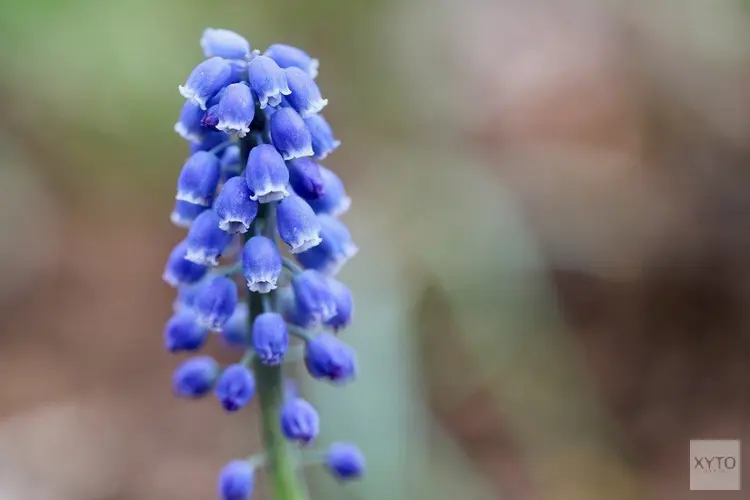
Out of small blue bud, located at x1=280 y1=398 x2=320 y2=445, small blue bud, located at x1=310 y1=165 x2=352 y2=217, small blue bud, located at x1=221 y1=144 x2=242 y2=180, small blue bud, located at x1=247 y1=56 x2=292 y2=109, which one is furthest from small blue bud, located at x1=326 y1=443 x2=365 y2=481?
small blue bud, located at x1=247 y1=56 x2=292 y2=109

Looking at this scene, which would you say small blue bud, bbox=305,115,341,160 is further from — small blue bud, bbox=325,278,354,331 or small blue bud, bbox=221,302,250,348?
small blue bud, bbox=221,302,250,348

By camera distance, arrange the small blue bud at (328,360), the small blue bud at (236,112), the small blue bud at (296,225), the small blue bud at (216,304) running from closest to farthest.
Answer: the small blue bud at (236,112) → the small blue bud at (296,225) → the small blue bud at (216,304) → the small blue bud at (328,360)

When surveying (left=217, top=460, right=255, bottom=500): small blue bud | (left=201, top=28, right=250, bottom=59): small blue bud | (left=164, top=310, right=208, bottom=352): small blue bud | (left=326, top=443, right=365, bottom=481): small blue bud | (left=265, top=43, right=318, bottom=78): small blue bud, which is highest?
(left=201, top=28, right=250, bottom=59): small blue bud

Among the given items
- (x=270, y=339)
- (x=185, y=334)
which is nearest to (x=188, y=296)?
(x=185, y=334)

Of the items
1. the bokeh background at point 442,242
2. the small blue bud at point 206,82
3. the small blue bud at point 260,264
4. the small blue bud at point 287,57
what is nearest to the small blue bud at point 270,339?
the small blue bud at point 260,264

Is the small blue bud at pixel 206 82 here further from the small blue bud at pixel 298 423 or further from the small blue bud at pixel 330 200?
the small blue bud at pixel 298 423

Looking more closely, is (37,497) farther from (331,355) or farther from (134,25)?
(134,25)
